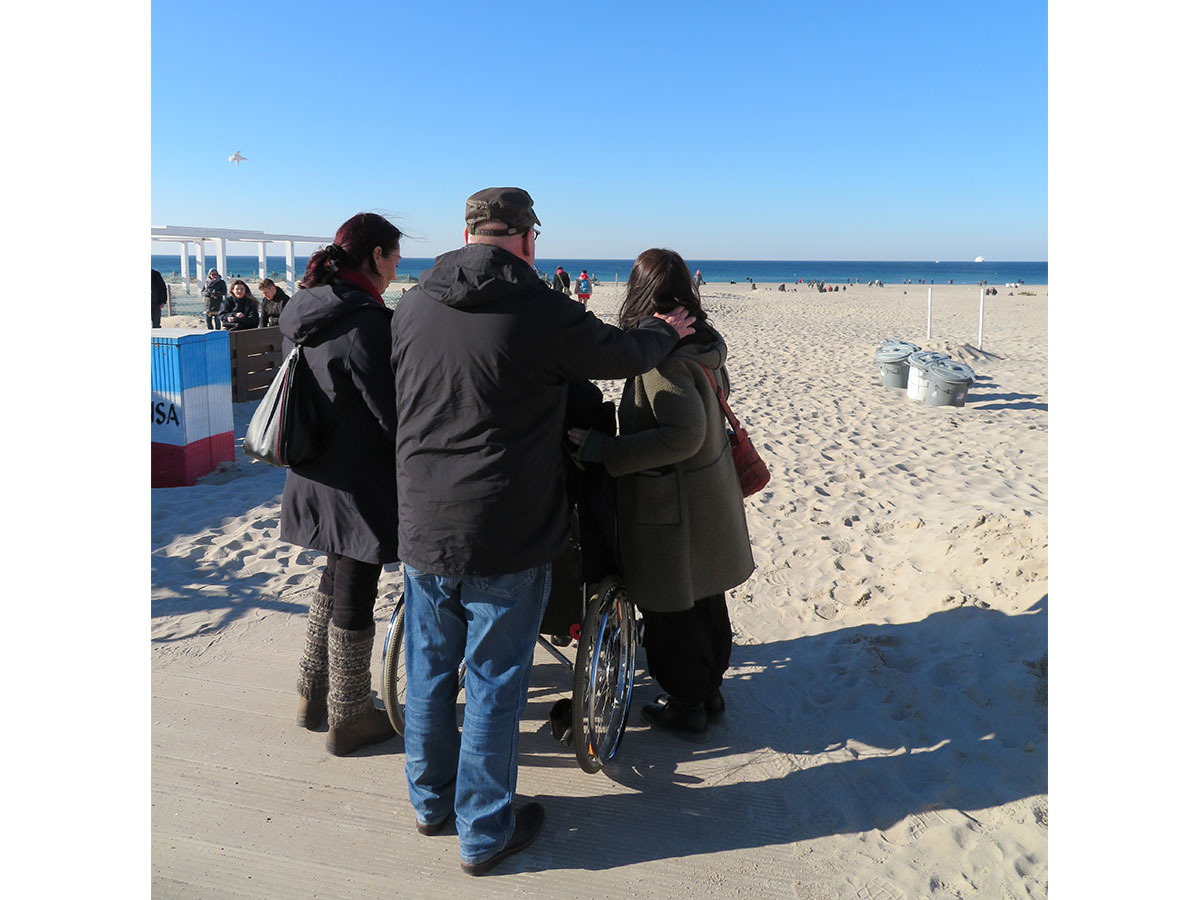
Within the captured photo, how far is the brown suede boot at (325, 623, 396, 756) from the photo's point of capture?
2.89 meters

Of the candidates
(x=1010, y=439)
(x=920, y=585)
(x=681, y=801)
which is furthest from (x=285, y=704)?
(x=1010, y=439)

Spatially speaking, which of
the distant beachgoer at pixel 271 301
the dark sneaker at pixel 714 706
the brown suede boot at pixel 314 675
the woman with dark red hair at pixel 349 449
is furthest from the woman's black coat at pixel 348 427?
the distant beachgoer at pixel 271 301

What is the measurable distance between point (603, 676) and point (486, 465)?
104 centimetres

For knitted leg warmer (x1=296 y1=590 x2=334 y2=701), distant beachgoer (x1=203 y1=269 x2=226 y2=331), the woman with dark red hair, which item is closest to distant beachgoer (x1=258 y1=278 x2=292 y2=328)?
distant beachgoer (x1=203 y1=269 x2=226 y2=331)

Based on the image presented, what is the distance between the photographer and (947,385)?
10.3 meters

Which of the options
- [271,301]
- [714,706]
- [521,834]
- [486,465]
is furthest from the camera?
[271,301]

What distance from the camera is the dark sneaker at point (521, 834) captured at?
2.37 m

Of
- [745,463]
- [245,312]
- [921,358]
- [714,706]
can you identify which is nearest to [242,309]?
[245,312]

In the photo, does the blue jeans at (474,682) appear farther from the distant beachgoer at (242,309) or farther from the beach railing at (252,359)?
the distant beachgoer at (242,309)

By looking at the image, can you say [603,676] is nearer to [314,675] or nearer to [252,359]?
[314,675]

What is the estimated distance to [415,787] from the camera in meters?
2.53

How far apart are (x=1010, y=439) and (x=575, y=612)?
7.31 metres
